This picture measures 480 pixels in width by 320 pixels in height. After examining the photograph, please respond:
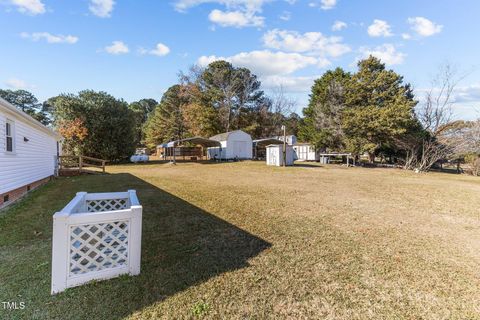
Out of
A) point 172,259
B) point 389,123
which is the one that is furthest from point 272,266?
point 389,123

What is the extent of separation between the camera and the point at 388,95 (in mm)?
22484

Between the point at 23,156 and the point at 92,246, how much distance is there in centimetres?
805

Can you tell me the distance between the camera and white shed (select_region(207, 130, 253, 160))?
26312mm

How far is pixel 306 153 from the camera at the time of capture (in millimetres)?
30391

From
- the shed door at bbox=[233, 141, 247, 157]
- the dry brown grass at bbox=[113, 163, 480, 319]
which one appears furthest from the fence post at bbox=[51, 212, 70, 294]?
the shed door at bbox=[233, 141, 247, 157]

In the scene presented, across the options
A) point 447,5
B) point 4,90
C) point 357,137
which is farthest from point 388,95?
point 4,90

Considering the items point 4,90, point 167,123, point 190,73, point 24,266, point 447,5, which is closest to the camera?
point 24,266

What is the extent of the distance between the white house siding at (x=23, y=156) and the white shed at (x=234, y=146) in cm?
1601

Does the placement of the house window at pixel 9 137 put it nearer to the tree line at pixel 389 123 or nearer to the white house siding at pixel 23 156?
the white house siding at pixel 23 156

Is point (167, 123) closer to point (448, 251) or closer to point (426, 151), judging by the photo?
point (426, 151)

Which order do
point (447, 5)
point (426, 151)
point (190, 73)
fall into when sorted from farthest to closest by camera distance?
point (190, 73), point (426, 151), point (447, 5)

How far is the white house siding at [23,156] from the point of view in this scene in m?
6.82

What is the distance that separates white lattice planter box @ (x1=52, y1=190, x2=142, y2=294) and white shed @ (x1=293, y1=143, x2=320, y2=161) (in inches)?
1043

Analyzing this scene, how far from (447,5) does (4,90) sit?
2391 inches
